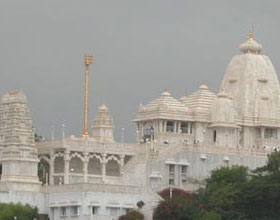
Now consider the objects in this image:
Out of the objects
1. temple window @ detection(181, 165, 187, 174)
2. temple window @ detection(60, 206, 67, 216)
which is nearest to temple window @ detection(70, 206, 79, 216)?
temple window @ detection(60, 206, 67, 216)

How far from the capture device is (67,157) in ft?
463

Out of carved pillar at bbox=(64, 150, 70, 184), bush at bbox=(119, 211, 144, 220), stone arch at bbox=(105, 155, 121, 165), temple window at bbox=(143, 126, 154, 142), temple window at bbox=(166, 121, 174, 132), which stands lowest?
bush at bbox=(119, 211, 144, 220)

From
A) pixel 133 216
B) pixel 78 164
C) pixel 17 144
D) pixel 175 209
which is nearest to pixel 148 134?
pixel 78 164

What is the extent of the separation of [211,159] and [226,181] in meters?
8.43

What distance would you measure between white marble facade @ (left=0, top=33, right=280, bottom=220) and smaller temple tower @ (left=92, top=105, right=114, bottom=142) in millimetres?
87

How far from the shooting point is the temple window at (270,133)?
155m

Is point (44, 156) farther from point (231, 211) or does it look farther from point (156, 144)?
point (231, 211)

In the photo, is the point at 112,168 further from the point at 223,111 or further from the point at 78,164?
the point at 223,111

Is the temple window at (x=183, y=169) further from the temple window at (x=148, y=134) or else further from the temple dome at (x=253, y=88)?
the temple dome at (x=253, y=88)

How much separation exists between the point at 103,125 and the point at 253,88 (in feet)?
46.6

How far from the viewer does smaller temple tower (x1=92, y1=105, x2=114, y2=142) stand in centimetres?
15112

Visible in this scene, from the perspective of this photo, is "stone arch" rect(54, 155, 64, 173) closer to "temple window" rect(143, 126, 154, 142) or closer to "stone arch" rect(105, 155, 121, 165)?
"stone arch" rect(105, 155, 121, 165)

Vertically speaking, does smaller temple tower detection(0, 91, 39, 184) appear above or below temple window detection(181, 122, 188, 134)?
below

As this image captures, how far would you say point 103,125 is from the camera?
152m
